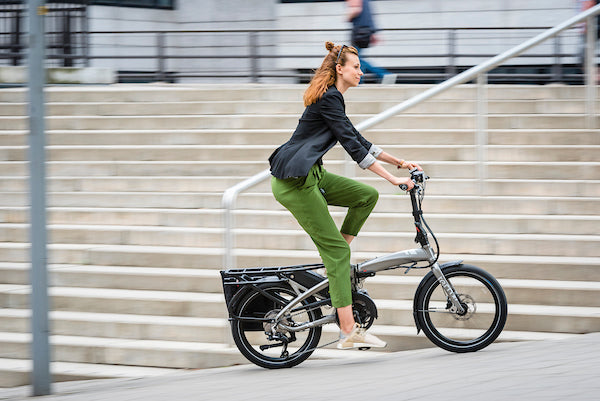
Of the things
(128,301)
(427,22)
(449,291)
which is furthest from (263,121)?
(427,22)

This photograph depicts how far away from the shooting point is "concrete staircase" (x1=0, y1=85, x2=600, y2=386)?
6.02 metres

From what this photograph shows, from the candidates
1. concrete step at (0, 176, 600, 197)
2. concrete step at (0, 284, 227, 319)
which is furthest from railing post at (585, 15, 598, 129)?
concrete step at (0, 284, 227, 319)

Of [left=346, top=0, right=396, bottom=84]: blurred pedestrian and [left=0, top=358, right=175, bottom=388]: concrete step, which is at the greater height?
[left=346, top=0, right=396, bottom=84]: blurred pedestrian

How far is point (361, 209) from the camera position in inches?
205

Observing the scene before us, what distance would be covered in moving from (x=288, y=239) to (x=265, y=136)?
7.95 ft

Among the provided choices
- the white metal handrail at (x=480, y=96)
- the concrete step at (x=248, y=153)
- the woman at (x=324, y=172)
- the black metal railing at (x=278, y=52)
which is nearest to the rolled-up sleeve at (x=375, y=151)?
the woman at (x=324, y=172)

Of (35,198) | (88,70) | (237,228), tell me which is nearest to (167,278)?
(237,228)

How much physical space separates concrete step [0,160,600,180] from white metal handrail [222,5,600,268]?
300 millimetres

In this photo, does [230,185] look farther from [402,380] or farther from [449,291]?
[402,380]

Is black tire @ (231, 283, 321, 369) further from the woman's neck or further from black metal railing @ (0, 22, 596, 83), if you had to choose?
black metal railing @ (0, 22, 596, 83)

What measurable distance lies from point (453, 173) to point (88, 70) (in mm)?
6664

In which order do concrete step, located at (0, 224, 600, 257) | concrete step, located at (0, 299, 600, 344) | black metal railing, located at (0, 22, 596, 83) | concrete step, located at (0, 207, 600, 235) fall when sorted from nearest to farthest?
1. concrete step, located at (0, 299, 600, 344)
2. concrete step, located at (0, 224, 600, 257)
3. concrete step, located at (0, 207, 600, 235)
4. black metal railing, located at (0, 22, 596, 83)

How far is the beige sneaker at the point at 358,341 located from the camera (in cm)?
504

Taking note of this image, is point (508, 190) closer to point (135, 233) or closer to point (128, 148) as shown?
point (135, 233)
